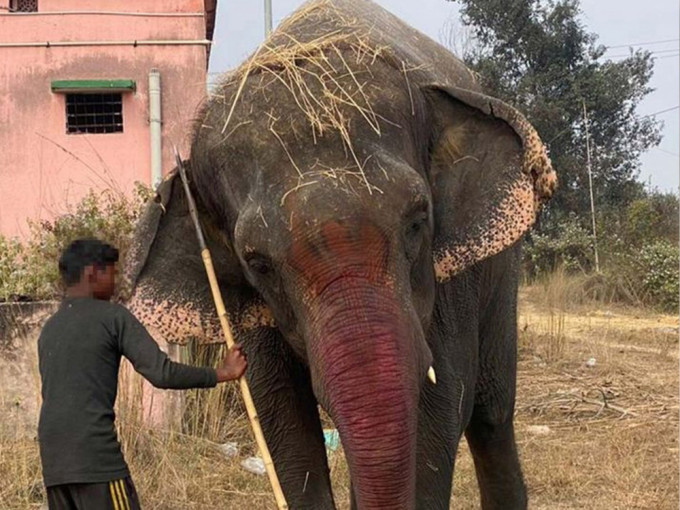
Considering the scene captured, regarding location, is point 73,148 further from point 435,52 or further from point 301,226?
point 301,226

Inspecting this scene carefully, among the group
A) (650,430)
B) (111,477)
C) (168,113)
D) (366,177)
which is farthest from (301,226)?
(168,113)

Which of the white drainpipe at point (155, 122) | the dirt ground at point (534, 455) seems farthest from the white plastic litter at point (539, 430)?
the white drainpipe at point (155, 122)

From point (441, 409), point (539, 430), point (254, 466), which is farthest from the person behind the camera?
point (539, 430)

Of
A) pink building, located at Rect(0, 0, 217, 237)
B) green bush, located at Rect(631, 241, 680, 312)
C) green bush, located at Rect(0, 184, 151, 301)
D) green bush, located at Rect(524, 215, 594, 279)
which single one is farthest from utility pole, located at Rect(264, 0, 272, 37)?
green bush, located at Rect(524, 215, 594, 279)

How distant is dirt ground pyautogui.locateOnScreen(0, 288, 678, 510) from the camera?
17.6 feet

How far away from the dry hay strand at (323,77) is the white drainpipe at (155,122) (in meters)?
8.60

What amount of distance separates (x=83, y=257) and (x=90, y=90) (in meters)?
9.52

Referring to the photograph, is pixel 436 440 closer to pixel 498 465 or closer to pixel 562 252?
pixel 498 465

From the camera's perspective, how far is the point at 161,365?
2863mm

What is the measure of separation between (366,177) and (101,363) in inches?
42.3

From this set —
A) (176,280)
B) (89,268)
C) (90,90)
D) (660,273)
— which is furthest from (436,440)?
(660,273)

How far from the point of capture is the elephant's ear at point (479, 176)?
2.98 m

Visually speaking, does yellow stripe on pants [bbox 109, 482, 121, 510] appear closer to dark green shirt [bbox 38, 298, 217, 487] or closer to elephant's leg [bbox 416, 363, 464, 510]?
dark green shirt [bbox 38, 298, 217, 487]

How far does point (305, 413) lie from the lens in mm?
3502
